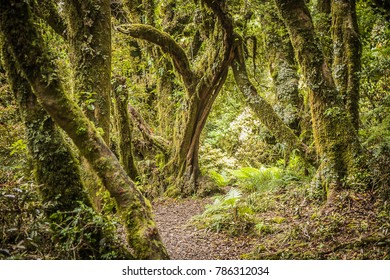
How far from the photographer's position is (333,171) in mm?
5648

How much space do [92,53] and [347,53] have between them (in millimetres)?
4720

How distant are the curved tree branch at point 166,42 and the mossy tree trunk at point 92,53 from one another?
1.58 m

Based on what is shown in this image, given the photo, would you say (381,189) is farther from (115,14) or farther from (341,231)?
(115,14)

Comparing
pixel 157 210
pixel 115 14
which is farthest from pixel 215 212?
pixel 115 14

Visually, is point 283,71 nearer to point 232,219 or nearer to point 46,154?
point 232,219

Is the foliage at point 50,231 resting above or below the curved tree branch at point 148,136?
below

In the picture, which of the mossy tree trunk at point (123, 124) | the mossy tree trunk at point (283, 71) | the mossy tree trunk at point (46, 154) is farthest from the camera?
the mossy tree trunk at point (283, 71)

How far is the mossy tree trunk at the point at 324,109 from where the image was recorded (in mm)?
5617

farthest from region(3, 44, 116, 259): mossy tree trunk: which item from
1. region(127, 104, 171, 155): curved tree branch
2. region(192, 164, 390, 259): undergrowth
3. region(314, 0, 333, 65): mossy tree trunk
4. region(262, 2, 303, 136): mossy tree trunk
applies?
region(262, 2, 303, 136): mossy tree trunk

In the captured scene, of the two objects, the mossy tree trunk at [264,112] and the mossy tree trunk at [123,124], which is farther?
the mossy tree trunk at [123,124]

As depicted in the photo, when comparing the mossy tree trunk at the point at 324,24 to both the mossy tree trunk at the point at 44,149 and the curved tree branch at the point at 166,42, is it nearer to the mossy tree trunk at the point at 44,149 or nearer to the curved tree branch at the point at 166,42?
the curved tree branch at the point at 166,42

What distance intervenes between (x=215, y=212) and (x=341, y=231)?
2.99m

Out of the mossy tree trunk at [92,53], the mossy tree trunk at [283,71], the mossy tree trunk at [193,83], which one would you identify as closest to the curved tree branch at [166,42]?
the mossy tree trunk at [193,83]

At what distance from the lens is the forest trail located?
5203 millimetres
